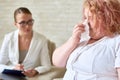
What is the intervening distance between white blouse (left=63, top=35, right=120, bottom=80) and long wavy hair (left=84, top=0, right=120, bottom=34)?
1.8 inches

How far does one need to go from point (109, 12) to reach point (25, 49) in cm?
141

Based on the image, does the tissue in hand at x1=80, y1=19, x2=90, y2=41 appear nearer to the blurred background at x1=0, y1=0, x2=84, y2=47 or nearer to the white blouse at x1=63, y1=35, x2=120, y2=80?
the white blouse at x1=63, y1=35, x2=120, y2=80

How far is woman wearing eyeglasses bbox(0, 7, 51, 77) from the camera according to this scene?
235 cm

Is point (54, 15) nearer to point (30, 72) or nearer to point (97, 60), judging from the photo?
point (30, 72)

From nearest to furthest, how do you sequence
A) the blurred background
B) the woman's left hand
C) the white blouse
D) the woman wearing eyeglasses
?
the white blouse, the woman's left hand, the woman wearing eyeglasses, the blurred background

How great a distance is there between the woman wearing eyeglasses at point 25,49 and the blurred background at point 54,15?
0.75 m

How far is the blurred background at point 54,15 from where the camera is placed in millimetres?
3043

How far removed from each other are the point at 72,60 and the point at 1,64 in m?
1.31

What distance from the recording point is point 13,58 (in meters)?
2.38

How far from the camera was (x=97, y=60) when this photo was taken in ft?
3.60

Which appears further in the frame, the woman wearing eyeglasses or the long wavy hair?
the woman wearing eyeglasses

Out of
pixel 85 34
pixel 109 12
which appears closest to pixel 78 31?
pixel 85 34

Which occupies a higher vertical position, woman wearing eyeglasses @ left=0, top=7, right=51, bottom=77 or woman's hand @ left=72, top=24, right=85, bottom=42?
woman's hand @ left=72, top=24, right=85, bottom=42

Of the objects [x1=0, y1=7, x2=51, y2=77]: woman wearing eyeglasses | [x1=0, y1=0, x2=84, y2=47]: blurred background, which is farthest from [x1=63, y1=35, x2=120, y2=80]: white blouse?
[x1=0, y1=0, x2=84, y2=47]: blurred background
